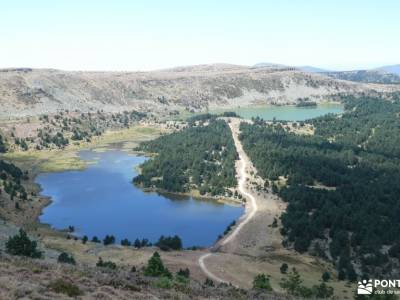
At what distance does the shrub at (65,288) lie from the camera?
27.0 meters

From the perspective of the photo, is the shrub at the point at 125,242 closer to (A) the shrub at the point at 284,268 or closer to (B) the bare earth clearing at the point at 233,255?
(B) the bare earth clearing at the point at 233,255

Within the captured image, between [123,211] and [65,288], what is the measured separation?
262 ft

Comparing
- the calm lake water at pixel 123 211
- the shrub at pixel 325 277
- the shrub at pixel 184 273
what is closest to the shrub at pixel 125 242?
the calm lake water at pixel 123 211

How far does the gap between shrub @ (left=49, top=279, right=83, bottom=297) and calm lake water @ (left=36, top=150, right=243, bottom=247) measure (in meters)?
58.8

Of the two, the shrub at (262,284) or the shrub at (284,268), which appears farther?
the shrub at (284,268)

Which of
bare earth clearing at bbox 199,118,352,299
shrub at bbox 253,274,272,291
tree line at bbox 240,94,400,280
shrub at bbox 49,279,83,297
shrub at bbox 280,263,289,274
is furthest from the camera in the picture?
tree line at bbox 240,94,400,280

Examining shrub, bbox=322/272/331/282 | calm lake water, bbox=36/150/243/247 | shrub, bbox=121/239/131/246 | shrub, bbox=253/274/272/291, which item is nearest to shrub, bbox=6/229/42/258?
shrub, bbox=253/274/272/291

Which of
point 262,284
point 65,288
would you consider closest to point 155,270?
point 262,284

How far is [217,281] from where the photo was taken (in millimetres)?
58062

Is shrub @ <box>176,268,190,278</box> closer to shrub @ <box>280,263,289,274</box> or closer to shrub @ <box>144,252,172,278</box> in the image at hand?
shrub @ <box>144,252,172,278</box>

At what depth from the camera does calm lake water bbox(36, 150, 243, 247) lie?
93938mm

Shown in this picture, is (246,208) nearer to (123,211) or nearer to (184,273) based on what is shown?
(123,211)

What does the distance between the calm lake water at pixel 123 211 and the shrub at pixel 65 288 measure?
58834mm

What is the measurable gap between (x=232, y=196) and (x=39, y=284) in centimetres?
8903
